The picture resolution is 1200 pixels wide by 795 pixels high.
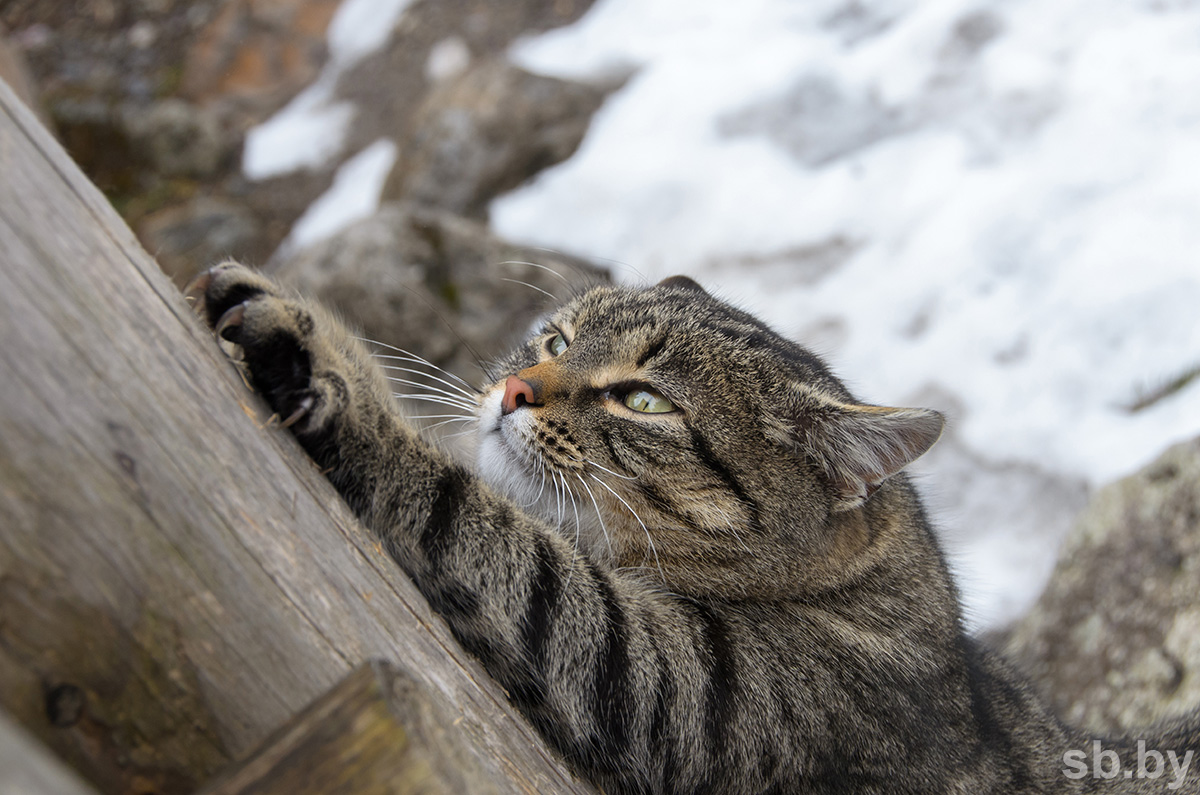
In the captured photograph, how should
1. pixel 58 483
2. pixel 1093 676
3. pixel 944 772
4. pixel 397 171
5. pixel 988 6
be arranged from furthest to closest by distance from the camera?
pixel 397 171, pixel 988 6, pixel 1093 676, pixel 944 772, pixel 58 483

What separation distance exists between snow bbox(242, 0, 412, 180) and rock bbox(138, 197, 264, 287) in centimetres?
87

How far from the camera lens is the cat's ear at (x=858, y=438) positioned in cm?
236

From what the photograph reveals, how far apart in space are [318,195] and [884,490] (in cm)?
784

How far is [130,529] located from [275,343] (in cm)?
62

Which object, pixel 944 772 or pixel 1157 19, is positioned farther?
pixel 1157 19

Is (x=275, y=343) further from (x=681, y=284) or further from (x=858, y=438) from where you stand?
(x=681, y=284)

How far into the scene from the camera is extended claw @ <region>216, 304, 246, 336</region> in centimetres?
175

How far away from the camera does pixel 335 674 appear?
1.48 m

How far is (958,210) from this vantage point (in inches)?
225

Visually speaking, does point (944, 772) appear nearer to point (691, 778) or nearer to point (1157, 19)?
point (691, 778)

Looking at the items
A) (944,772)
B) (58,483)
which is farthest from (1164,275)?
(58,483)
